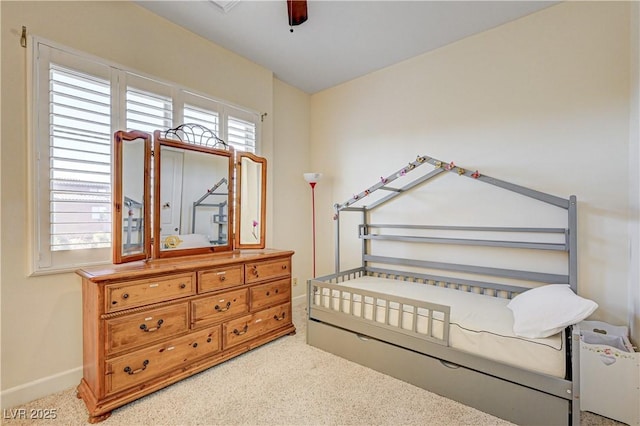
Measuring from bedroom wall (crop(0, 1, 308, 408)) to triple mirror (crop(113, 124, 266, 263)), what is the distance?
0.49 metres

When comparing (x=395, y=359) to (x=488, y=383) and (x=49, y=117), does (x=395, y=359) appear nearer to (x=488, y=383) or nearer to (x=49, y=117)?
(x=488, y=383)

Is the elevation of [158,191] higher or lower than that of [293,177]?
lower

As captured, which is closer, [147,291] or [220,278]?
[147,291]

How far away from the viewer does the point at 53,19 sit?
198 centimetres

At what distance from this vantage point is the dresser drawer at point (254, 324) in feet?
7.79

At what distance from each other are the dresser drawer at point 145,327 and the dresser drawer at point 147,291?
0.07m

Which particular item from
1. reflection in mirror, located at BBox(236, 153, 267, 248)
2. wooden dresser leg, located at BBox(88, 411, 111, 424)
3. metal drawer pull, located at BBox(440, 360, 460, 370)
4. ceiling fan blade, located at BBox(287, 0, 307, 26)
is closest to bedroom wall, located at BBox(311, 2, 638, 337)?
metal drawer pull, located at BBox(440, 360, 460, 370)

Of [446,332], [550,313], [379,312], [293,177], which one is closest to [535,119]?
[550,313]

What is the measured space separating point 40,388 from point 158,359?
76 cm

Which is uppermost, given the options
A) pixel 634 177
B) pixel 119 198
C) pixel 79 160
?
pixel 79 160

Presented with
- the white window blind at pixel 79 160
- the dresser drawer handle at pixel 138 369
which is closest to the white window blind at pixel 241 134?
the white window blind at pixel 79 160

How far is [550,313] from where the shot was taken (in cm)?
169

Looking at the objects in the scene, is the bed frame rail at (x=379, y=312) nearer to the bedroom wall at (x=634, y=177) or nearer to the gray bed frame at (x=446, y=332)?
the gray bed frame at (x=446, y=332)

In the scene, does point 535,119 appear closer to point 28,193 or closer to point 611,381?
point 611,381
